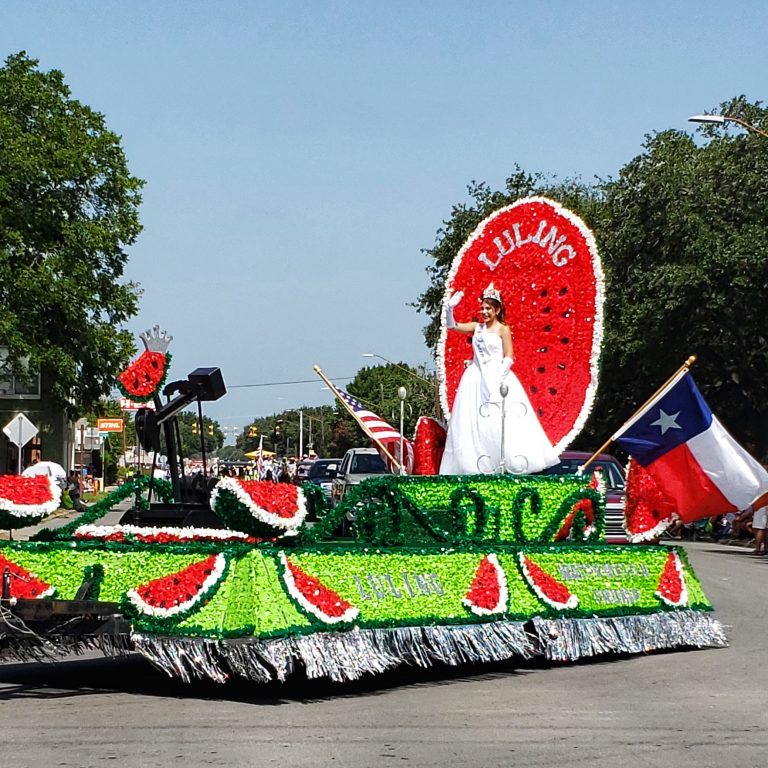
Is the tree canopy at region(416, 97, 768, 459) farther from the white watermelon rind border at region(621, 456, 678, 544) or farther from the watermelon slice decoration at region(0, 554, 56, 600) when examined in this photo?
the watermelon slice decoration at region(0, 554, 56, 600)

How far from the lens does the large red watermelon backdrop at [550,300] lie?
11641 millimetres

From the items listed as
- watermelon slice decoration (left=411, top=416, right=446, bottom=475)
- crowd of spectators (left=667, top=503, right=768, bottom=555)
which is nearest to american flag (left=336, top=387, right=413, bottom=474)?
watermelon slice decoration (left=411, top=416, right=446, bottom=475)

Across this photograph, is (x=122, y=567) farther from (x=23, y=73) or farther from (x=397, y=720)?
(x=23, y=73)

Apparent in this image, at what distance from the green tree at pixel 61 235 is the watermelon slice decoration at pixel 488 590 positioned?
33.1 meters

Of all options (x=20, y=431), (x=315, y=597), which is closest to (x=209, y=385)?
(x=315, y=597)

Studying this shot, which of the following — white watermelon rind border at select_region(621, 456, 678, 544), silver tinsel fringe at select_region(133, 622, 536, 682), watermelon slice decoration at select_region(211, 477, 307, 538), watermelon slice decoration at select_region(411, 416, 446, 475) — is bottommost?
silver tinsel fringe at select_region(133, 622, 536, 682)

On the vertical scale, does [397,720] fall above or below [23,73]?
below

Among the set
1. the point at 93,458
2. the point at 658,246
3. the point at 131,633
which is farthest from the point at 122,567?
the point at 93,458

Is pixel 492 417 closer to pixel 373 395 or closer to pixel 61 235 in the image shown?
pixel 61 235

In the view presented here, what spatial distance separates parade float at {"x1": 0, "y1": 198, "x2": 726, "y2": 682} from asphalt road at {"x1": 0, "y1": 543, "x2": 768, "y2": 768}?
277 millimetres

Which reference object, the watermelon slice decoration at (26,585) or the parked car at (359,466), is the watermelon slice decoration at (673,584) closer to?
the watermelon slice decoration at (26,585)

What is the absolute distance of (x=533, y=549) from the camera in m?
10.3

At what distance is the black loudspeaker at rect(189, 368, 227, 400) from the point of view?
35.6ft

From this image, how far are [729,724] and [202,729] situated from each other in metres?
3.03
